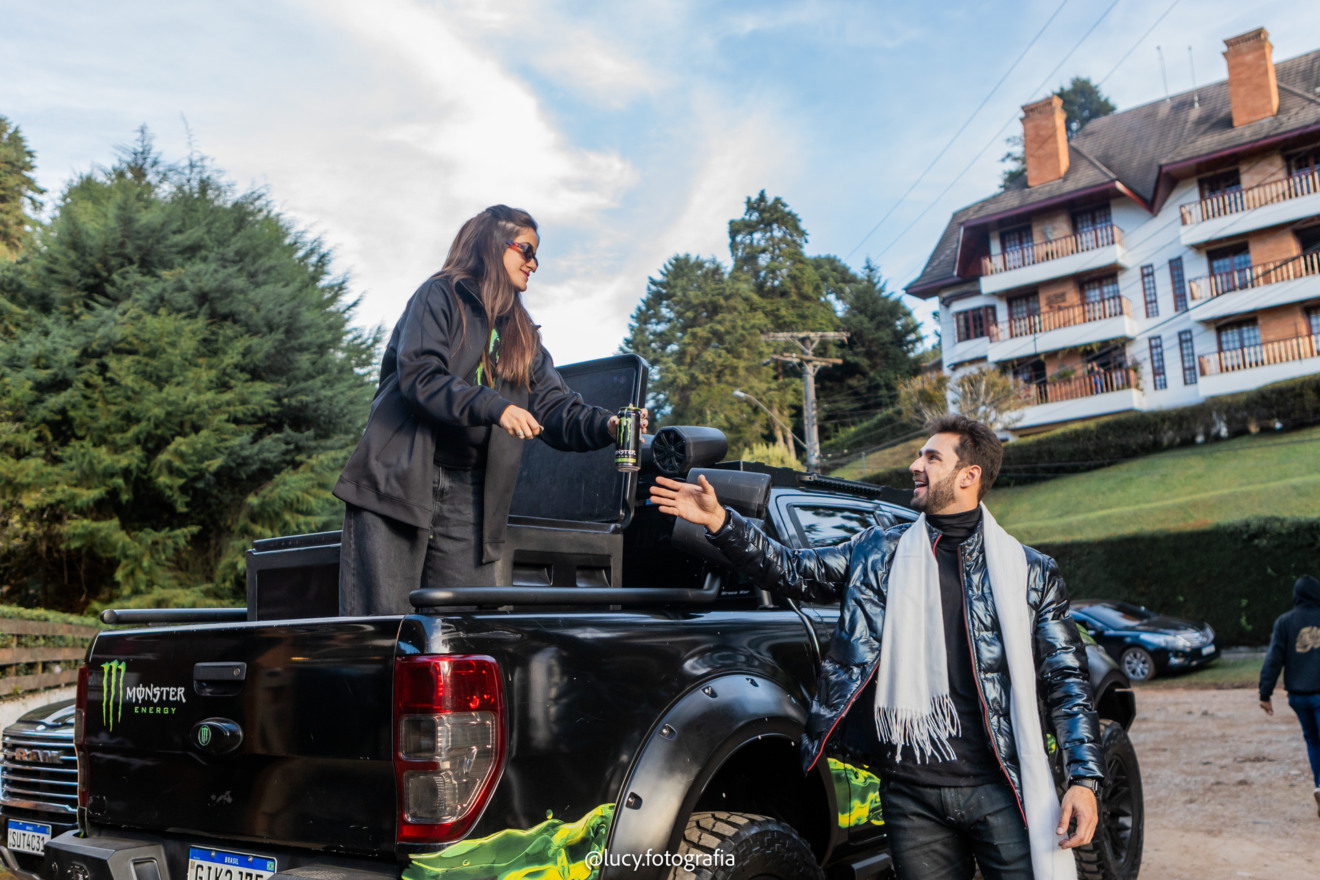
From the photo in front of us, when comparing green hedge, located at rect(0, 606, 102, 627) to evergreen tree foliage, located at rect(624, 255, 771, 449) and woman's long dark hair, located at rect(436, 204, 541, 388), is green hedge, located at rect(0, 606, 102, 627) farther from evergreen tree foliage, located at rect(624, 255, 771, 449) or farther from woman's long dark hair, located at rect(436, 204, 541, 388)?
evergreen tree foliage, located at rect(624, 255, 771, 449)

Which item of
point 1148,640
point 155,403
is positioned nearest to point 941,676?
point 155,403

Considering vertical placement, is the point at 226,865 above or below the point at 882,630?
below

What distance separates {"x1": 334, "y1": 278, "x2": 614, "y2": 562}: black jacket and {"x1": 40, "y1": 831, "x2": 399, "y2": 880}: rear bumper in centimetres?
94

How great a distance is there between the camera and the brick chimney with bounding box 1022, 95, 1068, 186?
38.8 meters

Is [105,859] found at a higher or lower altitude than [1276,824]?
higher

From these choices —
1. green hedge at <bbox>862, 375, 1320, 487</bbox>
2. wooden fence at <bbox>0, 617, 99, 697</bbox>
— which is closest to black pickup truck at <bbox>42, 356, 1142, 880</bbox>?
wooden fence at <bbox>0, 617, 99, 697</bbox>

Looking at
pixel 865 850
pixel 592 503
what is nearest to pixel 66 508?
pixel 592 503

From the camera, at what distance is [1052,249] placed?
38.5 meters

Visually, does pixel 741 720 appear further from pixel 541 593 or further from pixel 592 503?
pixel 592 503

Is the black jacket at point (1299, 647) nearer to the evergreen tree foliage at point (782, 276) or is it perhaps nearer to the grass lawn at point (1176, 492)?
the grass lawn at point (1176, 492)

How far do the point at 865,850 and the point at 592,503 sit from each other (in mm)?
1564

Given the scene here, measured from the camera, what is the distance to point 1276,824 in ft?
21.1

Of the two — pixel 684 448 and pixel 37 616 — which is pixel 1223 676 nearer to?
pixel 684 448

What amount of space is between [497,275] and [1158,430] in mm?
33524
